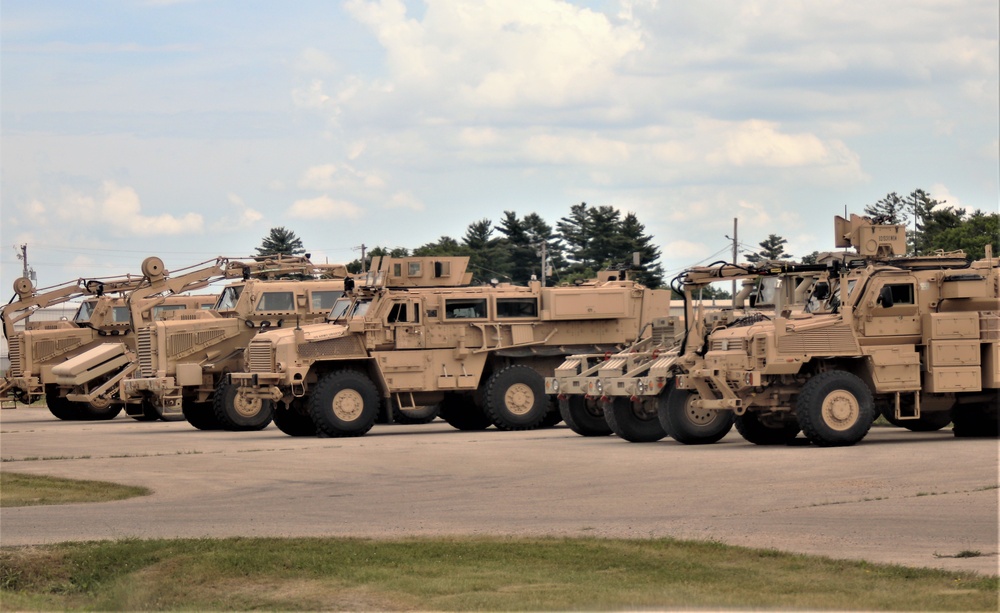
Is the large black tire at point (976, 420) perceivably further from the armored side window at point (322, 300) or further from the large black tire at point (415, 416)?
the armored side window at point (322, 300)

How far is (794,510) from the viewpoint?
1439 centimetres

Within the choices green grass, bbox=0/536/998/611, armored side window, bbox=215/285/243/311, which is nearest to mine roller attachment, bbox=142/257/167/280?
armored side window, bbox=215/285/243/311

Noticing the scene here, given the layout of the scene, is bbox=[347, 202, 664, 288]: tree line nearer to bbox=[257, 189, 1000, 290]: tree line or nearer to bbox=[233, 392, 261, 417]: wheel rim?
bbox=[257, 189, 1000, 290]: tree line

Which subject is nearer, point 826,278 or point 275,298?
point 826,278

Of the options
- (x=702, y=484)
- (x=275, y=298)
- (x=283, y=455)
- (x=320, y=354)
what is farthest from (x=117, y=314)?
(x=702, y=484)

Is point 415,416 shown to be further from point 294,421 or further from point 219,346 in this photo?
point 294,421

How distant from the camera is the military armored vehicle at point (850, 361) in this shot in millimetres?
21344

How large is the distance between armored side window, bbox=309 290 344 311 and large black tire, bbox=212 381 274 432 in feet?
8.51

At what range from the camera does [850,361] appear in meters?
22.0

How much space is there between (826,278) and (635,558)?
38.6 feet

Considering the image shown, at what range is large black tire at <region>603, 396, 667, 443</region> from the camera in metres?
24.0

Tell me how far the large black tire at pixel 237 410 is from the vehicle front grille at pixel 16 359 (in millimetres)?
9423

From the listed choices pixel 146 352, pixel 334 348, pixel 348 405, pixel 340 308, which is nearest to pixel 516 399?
pixel 348 405

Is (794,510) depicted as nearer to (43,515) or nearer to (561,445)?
(43,515)
